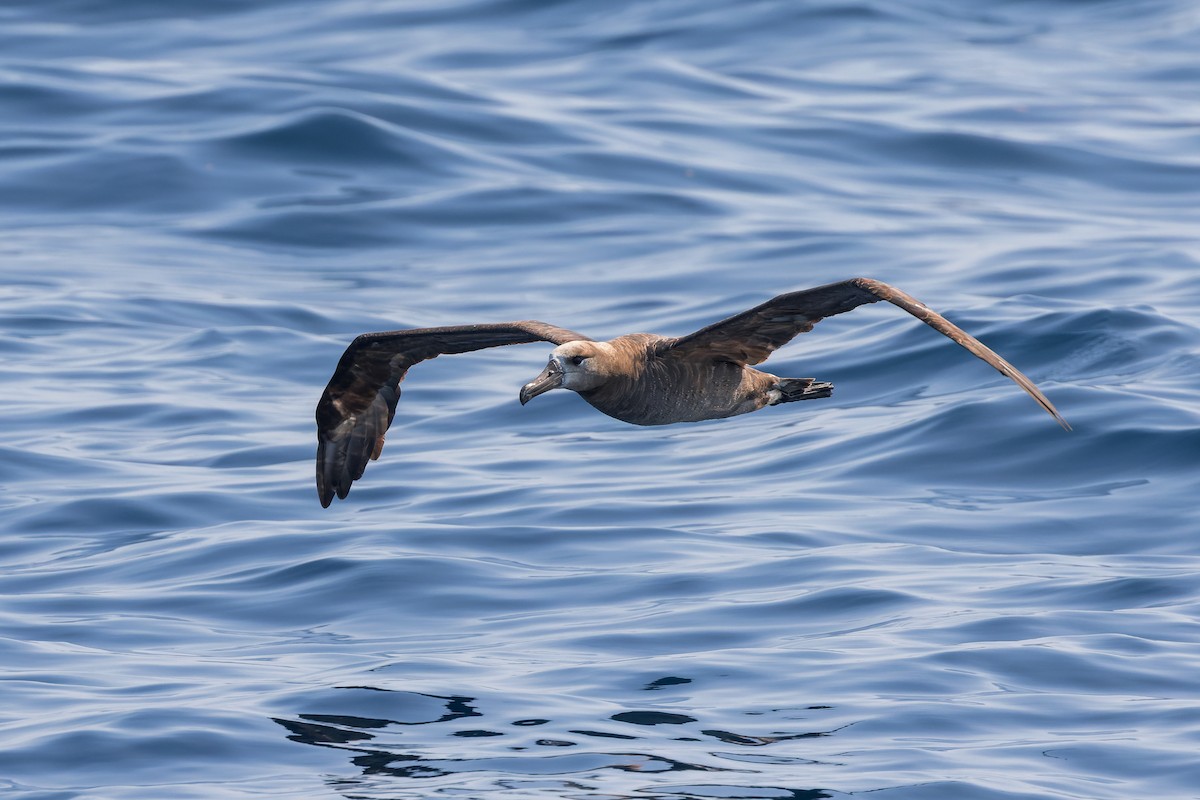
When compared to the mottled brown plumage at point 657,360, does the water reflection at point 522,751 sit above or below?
below

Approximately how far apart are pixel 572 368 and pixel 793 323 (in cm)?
136

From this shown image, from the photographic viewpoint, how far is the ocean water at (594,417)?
11094 millimetres

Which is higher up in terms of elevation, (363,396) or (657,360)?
(657,360)

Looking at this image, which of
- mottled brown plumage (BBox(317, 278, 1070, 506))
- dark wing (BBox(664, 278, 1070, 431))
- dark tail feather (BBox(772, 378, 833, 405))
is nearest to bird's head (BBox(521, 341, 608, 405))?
mottled brown plumage (BBox(317, 278, 1070, 506))

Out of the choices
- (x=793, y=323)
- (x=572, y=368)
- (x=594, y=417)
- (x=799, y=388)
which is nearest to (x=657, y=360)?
(x=572, y=368)

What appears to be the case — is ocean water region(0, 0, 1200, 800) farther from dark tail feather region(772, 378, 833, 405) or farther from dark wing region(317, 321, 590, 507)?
dark tail feather region(772, 378, 833, 405)

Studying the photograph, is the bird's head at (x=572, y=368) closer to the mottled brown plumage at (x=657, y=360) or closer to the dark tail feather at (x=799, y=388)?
the mottled brown plumage at (x=657, y=360)

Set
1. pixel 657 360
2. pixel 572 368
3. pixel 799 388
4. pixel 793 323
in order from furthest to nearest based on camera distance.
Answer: pixel 799 388 < pixel 657 360 < pixel 793 323 < pixel 572 368

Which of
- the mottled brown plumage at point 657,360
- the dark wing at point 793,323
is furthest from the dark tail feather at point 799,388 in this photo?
the dark wing at point 793,323

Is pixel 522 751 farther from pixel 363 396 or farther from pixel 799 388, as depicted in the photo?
pixel 363 396

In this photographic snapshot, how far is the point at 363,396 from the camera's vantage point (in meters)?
13.1

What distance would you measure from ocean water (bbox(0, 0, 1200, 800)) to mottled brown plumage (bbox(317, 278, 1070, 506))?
1643mm

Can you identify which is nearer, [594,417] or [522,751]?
[522,751]

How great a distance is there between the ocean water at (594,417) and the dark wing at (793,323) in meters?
2.05
